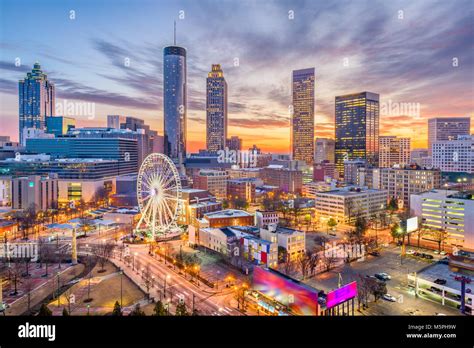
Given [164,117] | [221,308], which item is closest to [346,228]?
[221,308]

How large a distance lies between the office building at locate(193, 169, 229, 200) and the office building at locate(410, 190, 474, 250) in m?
15.8

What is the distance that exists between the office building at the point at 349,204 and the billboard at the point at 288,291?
40.3 feet

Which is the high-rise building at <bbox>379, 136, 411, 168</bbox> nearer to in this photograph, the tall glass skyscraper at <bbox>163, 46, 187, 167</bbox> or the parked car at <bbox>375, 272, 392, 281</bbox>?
the tall glass skyscraper at <bbox>163, 46, 187, 167</bbox>

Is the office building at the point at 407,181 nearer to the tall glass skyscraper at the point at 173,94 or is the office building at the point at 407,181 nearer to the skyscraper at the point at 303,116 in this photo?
the skyscraper at the point at 303,116

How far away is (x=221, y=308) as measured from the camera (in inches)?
292

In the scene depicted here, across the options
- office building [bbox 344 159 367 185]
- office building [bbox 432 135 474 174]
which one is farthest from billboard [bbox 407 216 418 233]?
office building [bbox 432 135 474 174]

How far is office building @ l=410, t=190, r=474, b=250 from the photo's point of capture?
505 inches

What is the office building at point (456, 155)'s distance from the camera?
3192 cm

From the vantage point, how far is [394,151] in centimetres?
5128
